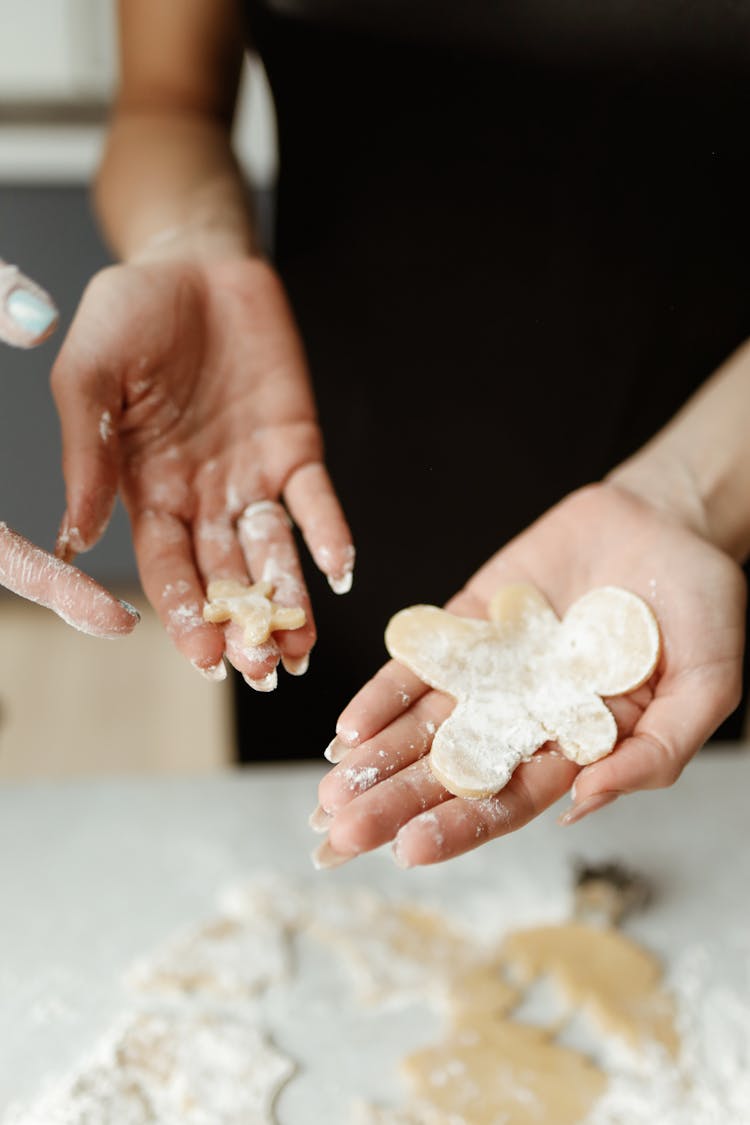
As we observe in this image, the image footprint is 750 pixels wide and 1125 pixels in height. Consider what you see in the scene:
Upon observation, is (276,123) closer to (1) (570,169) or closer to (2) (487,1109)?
(1) (570,169)

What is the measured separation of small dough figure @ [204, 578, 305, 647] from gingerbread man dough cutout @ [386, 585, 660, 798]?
0.06 meters

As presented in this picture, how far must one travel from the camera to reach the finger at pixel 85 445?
1.92 ft

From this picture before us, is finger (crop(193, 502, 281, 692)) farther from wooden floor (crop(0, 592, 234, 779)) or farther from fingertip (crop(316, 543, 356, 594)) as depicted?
wooden floor (crop(0, 592, 234, 779))

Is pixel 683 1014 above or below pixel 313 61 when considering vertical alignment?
below

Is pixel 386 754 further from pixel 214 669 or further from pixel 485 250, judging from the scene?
pixel 485 250

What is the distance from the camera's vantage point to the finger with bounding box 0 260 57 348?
496 mm

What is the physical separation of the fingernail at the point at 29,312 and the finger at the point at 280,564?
194 millimetres

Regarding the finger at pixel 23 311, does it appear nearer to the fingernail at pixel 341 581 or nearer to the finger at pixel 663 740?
the fingernail at pixel 341 581

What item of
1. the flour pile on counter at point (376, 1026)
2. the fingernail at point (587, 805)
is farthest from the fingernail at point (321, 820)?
the flour pile on counter at point (376, 1026)

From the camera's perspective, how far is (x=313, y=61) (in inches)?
31.9

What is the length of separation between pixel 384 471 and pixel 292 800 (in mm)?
296

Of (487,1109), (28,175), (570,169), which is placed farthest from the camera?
(28,175)

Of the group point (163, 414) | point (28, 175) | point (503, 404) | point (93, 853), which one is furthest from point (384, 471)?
point (28, 175)

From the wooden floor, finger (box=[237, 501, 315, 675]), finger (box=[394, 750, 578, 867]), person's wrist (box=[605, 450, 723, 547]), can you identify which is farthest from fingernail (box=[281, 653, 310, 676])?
the wooden floor
